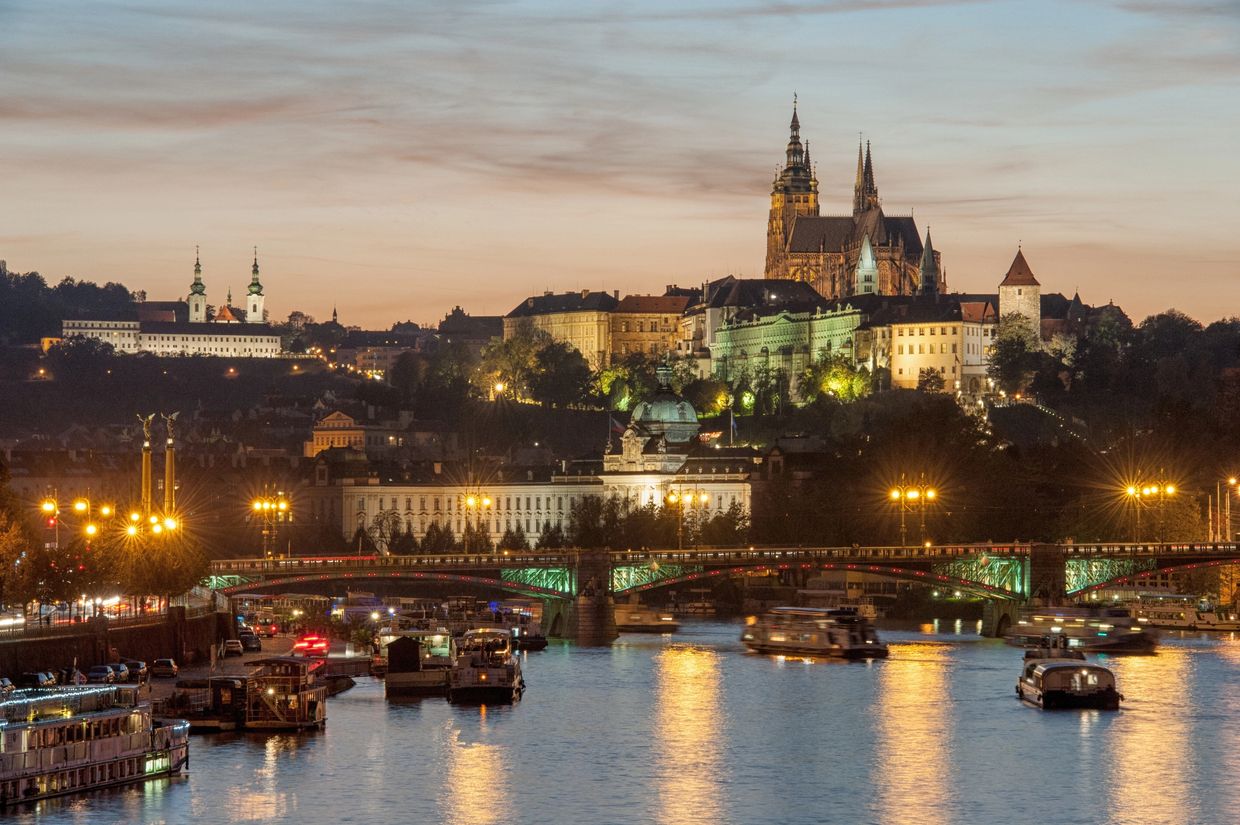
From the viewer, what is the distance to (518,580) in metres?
99.8

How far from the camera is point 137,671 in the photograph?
69688 millimetres

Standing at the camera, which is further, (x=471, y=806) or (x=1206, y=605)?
(x=1206, y=605)

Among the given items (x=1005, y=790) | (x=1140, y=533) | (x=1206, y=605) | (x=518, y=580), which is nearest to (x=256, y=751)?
(x=1005, y=790)

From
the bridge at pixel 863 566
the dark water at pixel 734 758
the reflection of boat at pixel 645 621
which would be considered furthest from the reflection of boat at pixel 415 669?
the reflection of boat at pixel 645 621

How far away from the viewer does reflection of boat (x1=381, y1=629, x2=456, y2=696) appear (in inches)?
3049

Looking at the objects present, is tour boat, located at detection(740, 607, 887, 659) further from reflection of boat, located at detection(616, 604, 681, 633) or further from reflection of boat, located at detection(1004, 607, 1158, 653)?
reflection of boat, located at detection(616, 604, 681, 633)

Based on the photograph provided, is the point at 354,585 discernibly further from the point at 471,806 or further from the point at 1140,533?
the point at 471,806

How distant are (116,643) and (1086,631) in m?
34.6

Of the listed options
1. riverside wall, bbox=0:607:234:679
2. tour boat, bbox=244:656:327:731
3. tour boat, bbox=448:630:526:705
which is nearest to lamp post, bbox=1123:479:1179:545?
tour boat, bbox=448:630:526:705

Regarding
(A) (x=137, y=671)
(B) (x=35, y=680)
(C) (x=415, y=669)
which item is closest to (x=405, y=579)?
(C) (x=415, y=669)

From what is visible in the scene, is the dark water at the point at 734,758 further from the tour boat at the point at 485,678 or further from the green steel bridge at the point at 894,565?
the green steel bridge at the point at 894,565

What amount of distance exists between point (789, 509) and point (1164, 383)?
52183 mm

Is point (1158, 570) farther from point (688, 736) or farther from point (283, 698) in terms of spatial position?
point (283, 698)

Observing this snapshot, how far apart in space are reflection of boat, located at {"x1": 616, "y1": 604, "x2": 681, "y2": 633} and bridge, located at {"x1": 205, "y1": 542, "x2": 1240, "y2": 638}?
17.8ft
